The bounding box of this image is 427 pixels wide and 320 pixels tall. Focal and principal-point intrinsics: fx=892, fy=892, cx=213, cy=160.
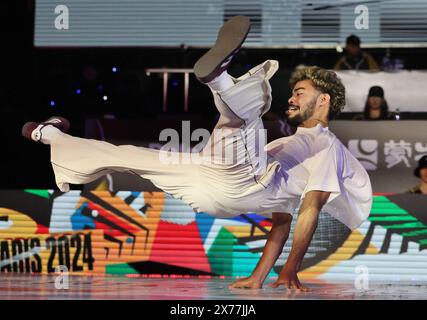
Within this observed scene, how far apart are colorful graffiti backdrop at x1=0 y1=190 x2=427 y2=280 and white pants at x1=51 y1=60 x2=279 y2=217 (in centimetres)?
78

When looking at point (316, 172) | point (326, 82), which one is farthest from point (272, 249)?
point (326, 82)

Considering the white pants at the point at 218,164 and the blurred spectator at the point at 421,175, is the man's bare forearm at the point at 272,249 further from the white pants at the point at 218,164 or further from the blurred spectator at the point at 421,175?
the blurred spectator at the point at 421,175

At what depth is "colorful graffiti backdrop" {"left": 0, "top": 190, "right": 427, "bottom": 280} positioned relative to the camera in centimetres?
527

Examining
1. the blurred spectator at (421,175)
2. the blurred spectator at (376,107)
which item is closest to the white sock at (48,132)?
the blurred spectator at (376,107)

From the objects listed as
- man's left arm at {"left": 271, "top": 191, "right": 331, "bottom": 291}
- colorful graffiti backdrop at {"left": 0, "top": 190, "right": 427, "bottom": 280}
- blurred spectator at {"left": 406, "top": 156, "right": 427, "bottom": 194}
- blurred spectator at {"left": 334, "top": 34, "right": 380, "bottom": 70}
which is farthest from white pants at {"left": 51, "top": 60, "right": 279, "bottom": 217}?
blurred spectator at {"left": 334, "top": 34, "right": 380, "bottom": 70}

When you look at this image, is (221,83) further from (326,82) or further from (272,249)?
(272,249)

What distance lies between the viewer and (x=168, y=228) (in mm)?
5379

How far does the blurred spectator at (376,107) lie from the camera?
Answer: 5801mm

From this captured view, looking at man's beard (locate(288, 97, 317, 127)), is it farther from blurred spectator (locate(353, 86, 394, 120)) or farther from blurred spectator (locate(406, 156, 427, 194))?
blurred spectator (locate(406, 156, 427, 194))
